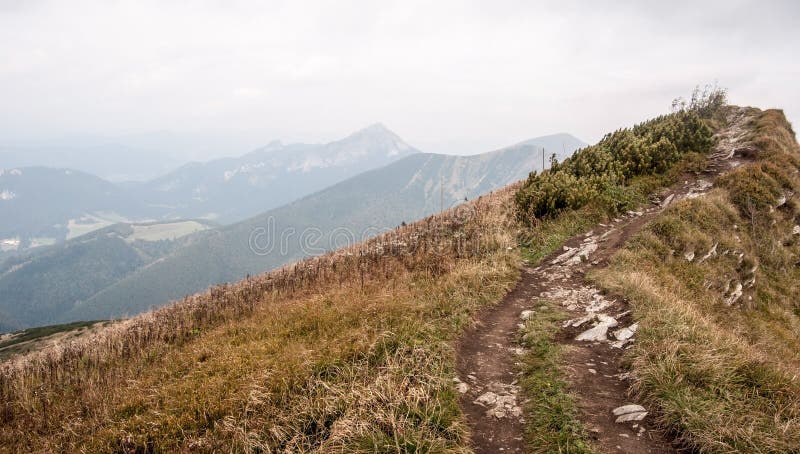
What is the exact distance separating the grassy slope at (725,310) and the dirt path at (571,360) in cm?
41

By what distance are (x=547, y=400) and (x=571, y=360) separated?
5.23 ft

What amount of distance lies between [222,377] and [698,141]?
99.1 ft

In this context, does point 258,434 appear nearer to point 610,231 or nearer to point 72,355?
point 72,355

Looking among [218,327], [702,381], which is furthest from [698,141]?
[218,327]

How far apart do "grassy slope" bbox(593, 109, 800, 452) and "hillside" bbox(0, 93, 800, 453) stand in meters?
0.04

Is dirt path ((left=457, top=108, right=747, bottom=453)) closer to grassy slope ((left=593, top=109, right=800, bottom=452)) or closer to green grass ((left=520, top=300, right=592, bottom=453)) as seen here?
green grass ((left=520, top=300, right=592, bottom=453))

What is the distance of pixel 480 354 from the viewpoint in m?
8.36

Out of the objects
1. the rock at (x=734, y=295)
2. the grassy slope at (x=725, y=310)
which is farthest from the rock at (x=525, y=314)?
the rock at (x=734, y=295)

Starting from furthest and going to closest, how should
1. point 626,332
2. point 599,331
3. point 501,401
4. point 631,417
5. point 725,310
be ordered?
point 725,310 < point 599,331 < point 626,332 < point 501,401 < point 631,417

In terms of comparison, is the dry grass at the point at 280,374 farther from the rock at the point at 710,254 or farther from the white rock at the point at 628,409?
the rock at the point at 710,254

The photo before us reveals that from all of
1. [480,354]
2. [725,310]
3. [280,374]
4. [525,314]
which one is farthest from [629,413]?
[725,310]

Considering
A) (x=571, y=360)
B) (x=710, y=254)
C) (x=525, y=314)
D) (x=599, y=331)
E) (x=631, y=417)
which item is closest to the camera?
(x=631, y=417)

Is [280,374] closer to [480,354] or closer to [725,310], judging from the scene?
[480,354]

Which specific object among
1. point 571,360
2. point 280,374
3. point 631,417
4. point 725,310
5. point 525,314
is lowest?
Answer: point 725,310
